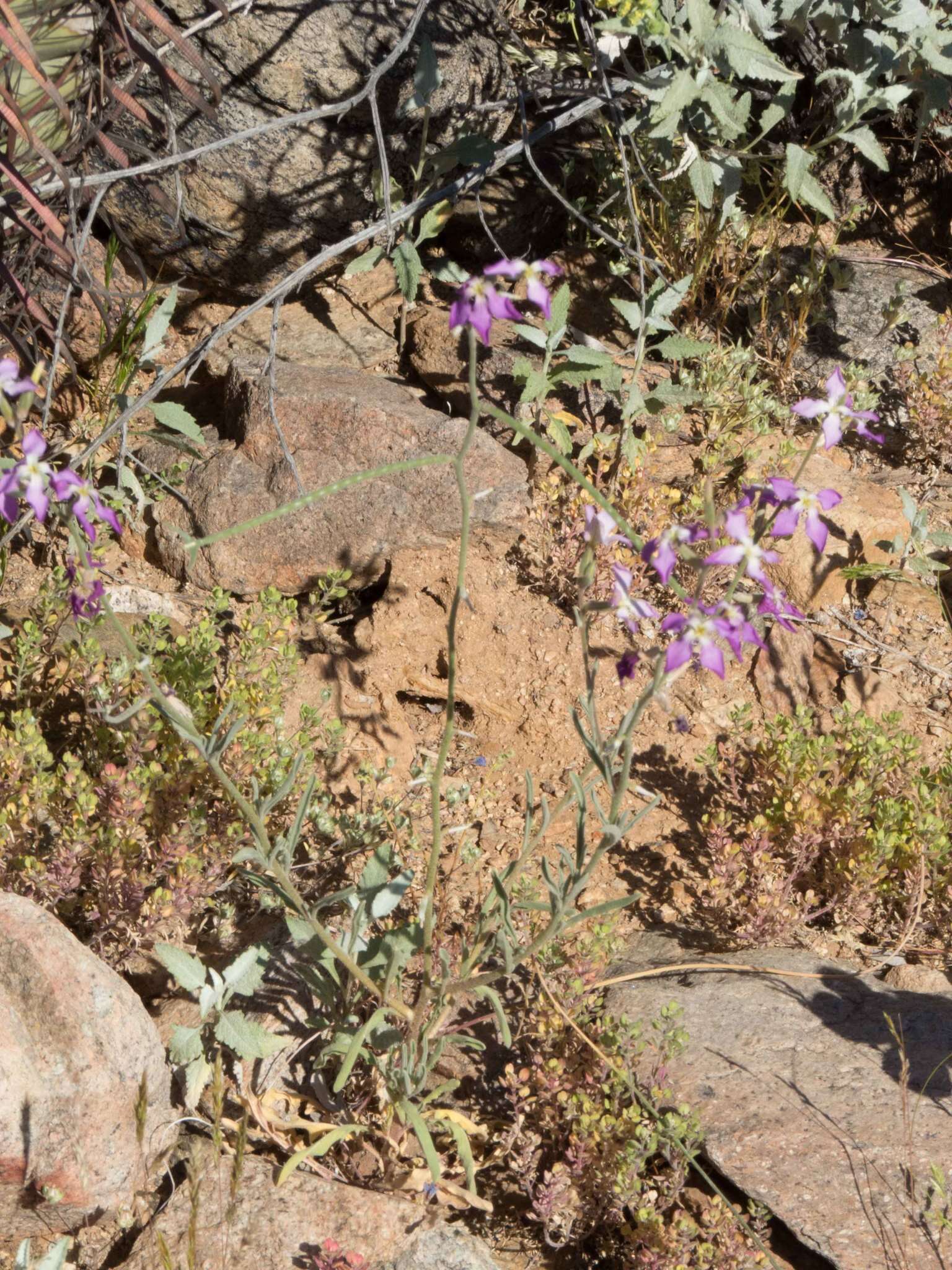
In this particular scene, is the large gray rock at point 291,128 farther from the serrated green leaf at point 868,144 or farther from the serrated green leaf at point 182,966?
the serrated green leaf at point 182,966

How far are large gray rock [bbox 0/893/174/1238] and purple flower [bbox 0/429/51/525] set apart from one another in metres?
1.02

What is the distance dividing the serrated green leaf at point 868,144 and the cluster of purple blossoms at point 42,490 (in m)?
3.12

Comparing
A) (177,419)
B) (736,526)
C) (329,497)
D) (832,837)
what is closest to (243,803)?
(736,526)

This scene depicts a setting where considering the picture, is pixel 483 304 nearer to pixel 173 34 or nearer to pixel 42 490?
pixel 42 490

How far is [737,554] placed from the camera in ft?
5.61

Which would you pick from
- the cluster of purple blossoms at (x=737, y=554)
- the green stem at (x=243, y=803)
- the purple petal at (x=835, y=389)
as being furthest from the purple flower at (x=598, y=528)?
the green stem at (x=243, y=803)

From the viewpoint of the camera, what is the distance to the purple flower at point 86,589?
5.98 ft

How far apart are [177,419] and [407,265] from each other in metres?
0.97

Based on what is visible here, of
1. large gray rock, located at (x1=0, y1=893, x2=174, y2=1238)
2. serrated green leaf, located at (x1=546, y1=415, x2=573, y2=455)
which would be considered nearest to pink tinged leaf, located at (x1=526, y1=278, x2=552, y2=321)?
large gray rock, located at (x1=0, y1=893, x2=174, y2=1238)

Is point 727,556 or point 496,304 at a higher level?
point 496,304

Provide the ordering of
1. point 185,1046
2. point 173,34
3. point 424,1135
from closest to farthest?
1. point 424,1135
2. point 185,1046
3. point 173,34

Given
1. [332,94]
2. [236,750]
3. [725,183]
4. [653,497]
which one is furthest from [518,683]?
[332,94]

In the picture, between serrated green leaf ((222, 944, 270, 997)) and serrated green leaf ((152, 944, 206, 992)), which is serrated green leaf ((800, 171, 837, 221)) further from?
serrated green leaf ((152, 944, 206, 992))

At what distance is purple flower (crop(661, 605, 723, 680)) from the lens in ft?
5.32
